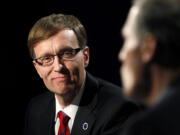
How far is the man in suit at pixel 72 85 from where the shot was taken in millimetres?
2373

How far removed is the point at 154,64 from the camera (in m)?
1.13

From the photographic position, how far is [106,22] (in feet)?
10.7

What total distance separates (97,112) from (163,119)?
1.41m

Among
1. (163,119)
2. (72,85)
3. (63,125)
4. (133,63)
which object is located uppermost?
(133,63)

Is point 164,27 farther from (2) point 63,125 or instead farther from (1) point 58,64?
(2) point 63,125

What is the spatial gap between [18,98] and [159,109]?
244 cm

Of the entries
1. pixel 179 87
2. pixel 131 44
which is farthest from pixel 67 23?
pixel 179 87

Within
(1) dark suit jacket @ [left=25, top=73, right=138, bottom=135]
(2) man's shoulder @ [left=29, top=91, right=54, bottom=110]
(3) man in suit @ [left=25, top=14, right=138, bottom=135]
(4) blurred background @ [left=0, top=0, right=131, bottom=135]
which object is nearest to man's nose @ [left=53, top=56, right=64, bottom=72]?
(3) man in suit @ [left=25, top=14, right=138, bottom=135]

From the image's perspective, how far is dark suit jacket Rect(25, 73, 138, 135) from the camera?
2.36 metres

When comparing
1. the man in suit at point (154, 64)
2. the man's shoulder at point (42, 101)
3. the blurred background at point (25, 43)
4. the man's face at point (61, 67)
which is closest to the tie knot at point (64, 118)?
the man's face at point (61, 67)

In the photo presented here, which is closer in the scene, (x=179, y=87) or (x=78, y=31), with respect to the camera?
(x=179, y=87)

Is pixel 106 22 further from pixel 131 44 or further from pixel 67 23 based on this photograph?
pixel 131 44

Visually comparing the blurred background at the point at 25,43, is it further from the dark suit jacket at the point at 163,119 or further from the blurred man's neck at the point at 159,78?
the dark suit jacket at the point at 163,119

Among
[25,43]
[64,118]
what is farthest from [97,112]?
[25,43]
